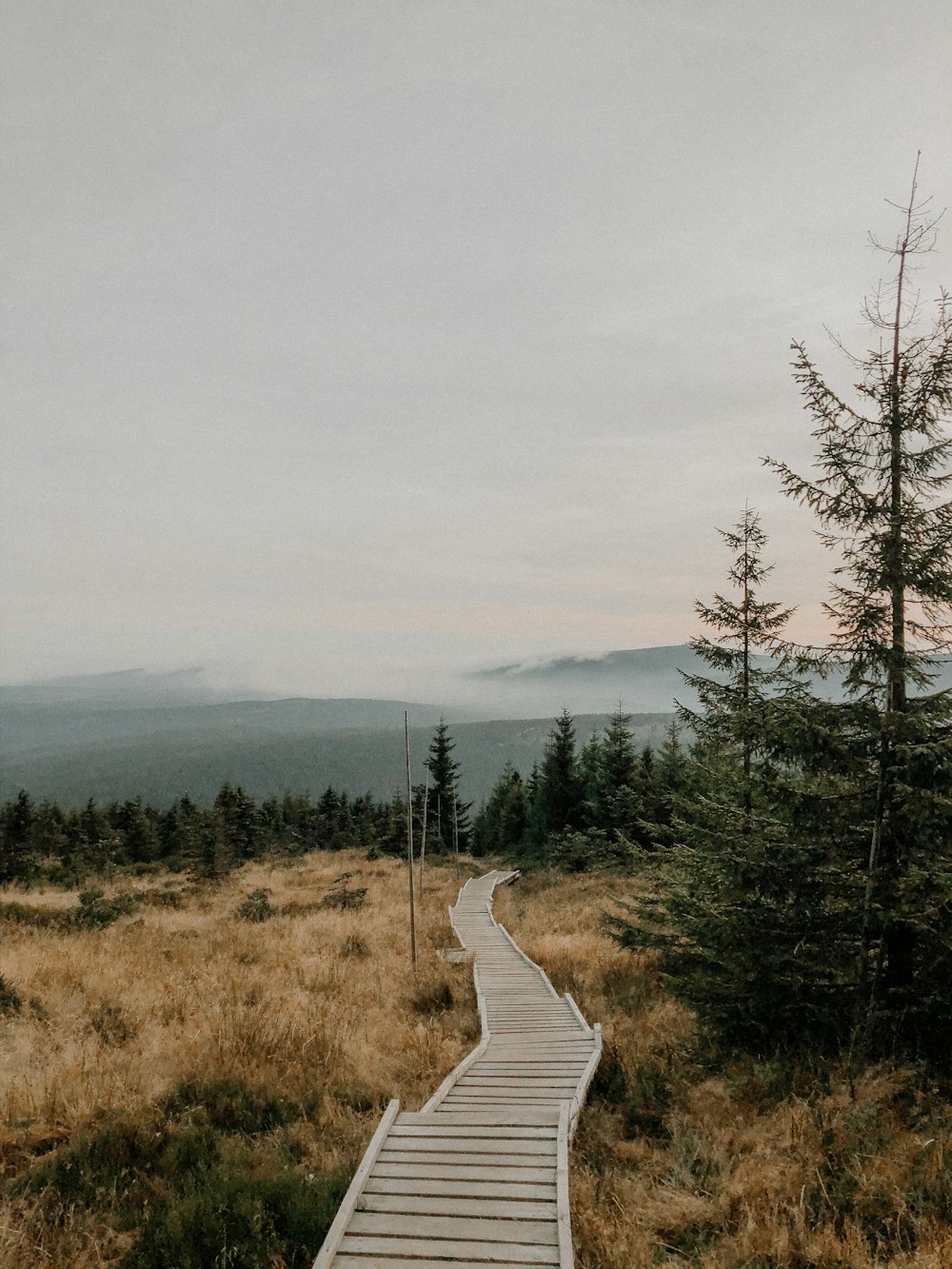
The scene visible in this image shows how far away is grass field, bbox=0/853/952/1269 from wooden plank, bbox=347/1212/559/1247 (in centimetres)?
33

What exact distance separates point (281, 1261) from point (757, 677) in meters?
10.5

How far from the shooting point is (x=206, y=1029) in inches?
390

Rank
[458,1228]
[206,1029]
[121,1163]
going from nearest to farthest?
[458,1228], [121,1163], [206,1029]

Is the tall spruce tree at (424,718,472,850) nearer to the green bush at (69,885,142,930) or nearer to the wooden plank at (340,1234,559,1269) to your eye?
the green bush at (69,885,142,930)

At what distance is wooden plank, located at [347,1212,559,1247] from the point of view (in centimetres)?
539

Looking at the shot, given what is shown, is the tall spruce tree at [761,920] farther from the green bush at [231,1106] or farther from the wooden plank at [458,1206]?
the green bush at [231,1106]

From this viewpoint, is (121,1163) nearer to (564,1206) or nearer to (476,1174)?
(476,1174)

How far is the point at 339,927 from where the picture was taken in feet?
65.7

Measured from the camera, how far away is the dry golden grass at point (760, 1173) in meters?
5.18

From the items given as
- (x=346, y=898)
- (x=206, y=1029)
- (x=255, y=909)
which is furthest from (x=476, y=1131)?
(x=346, y=898)

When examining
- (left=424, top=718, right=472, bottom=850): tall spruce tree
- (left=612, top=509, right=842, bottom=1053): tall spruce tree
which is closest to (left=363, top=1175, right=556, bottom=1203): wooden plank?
(left=612, top=509, right=842, bottom=1053): tall spruce tree

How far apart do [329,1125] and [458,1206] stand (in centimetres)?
273

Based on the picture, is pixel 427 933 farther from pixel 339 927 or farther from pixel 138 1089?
pixel 138 1089

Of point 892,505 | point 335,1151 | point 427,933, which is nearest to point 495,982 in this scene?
point 427,933
